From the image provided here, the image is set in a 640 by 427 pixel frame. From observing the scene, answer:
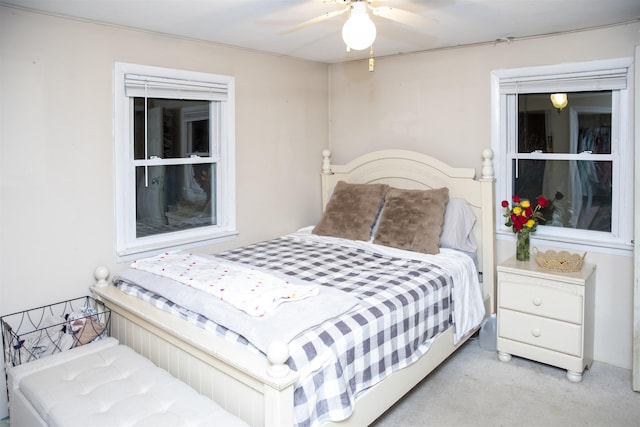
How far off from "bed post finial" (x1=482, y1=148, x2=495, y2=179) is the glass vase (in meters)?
0.47

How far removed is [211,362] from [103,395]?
1.45 ft

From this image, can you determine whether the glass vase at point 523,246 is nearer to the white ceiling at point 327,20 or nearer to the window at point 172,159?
the white ceiling at point 327,20

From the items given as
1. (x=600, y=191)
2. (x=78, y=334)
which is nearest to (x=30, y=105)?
(x=78, y=334)

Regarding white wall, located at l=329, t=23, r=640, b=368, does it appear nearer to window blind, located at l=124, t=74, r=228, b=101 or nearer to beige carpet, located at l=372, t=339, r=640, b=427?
beige carpet, located at l=372, t=339, r=640, b=427

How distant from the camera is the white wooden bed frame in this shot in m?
1.85

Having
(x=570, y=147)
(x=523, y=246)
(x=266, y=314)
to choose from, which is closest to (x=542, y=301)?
(x=523, y=246)

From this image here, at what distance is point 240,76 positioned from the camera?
3.73m

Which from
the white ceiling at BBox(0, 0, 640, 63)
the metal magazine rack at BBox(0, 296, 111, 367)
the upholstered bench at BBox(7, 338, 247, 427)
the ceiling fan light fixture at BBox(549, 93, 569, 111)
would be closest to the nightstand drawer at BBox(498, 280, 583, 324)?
the ceiling fan light fixture at BBox(549, 93, 569, 111)

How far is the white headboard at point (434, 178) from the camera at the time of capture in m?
3.59

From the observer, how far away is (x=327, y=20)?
292 cm

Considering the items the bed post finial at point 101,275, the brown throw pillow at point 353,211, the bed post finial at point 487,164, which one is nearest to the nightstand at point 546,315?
the bed post finial at point 487,164

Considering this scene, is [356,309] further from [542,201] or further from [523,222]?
[542,201]

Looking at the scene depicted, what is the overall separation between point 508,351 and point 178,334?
7.15ft

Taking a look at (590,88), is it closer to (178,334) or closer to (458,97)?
(458,97)
